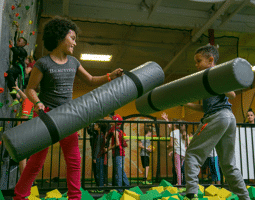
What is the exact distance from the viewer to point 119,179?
3.59 meters

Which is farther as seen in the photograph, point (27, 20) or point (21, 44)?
point (27, 20)

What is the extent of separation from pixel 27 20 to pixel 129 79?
271 centimetres

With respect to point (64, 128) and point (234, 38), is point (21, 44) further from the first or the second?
point (234, 38)

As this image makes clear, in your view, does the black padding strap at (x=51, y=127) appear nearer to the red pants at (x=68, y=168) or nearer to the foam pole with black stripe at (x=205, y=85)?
the red pants at (x=68, y=168)

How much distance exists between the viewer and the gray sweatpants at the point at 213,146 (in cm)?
201

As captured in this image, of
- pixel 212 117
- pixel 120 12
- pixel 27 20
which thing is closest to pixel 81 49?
pixel 120 12

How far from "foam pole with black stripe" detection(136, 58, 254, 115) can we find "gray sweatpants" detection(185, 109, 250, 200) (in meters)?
0.34

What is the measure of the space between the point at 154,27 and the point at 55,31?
5377mm

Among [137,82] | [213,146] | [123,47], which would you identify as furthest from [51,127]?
[123,47]

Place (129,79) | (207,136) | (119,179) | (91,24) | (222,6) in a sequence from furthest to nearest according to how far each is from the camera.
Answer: (91,24)
(222,6)
(119,179)
(207,136)
(129,79)

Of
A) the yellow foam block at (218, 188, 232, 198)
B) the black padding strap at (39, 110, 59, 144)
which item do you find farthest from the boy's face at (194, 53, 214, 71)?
the yellow foam block at (218, 188, 232, 198)

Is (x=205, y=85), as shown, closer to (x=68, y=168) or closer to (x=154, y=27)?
(x=68, y=168)

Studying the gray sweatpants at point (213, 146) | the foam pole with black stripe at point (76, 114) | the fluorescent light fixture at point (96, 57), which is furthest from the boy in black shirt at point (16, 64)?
the fluorescent light fixture at point (96, 57)

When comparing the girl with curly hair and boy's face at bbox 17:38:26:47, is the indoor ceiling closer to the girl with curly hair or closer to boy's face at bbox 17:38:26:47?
boy's face at bbox 17:38:26:47
